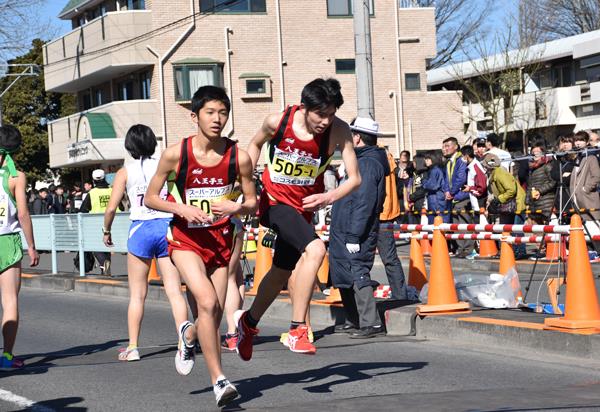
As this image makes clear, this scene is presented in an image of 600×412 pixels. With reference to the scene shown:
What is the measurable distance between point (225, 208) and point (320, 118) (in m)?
1.03

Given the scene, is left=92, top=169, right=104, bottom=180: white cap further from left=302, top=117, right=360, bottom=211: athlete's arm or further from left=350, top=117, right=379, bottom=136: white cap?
left=302, top=117, right=360, bottom=211: athlete's arm

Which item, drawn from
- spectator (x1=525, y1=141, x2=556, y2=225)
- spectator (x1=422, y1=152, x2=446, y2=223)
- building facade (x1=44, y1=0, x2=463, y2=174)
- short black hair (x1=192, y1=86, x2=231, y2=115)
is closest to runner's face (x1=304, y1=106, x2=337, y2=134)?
short black hair (x1=192, y1=86, x2=231, y2=115)

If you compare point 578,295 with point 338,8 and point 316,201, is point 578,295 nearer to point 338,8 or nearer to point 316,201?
point 316,201

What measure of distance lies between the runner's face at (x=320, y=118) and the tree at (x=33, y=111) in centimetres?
5982

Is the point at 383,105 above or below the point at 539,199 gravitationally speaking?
above

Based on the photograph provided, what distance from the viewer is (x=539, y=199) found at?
1791 cm

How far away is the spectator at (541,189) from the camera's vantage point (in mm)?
17719

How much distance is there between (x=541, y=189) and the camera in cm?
1781

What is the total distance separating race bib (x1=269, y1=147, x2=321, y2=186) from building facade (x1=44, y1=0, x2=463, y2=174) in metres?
34.3

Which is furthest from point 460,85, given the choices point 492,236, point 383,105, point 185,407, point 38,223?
point 185,407

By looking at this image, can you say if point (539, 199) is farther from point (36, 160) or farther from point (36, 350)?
point (36, 160)

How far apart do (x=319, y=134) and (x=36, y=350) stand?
441cm

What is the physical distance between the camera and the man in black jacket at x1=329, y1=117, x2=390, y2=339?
1074 cm

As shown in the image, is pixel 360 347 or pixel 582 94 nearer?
pixel 360 347
